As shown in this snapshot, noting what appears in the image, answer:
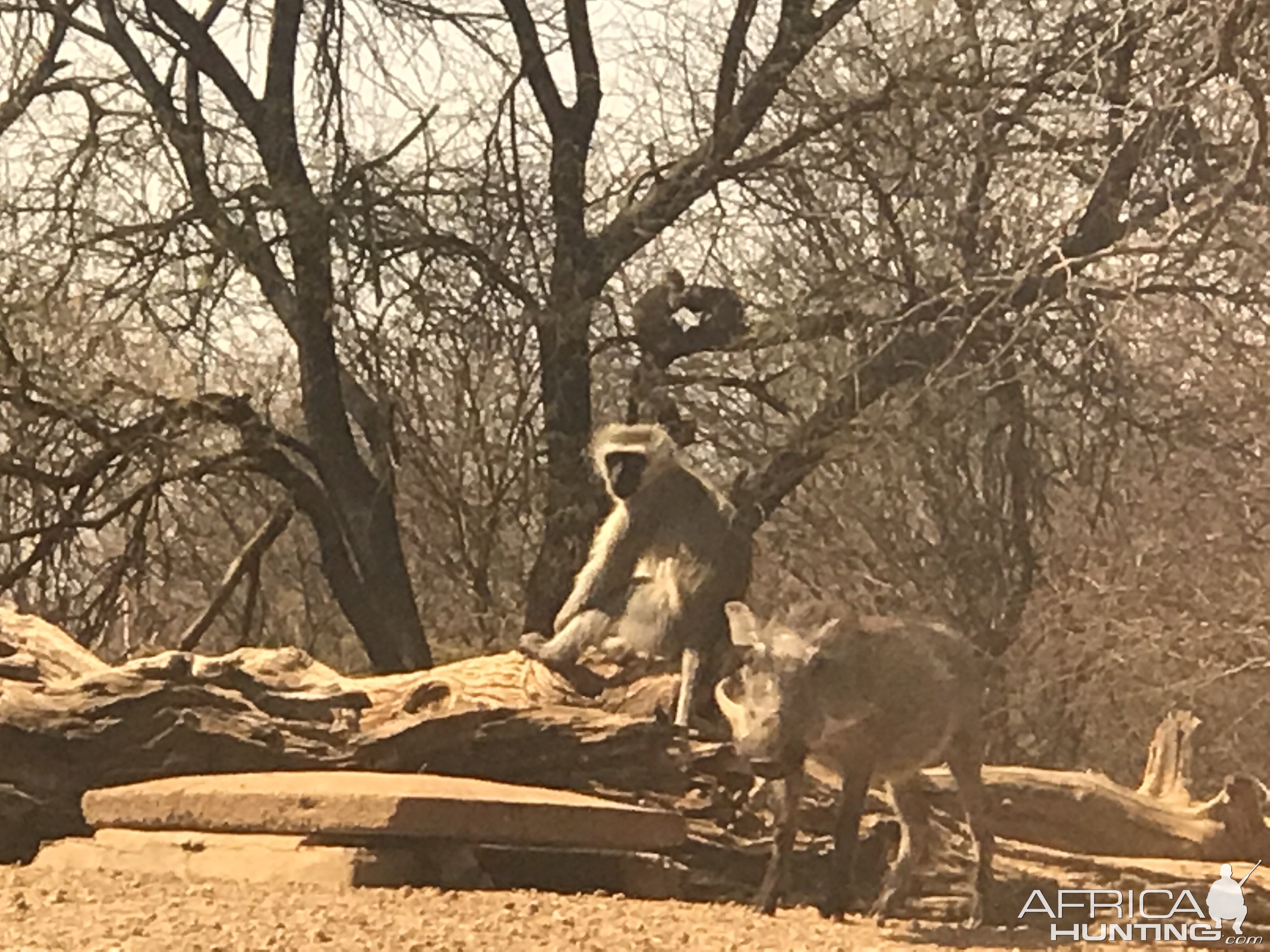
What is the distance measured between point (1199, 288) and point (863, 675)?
1.64m

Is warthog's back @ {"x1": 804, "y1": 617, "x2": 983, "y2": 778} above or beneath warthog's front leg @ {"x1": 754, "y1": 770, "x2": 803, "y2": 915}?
above

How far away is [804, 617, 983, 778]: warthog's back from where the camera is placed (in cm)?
338

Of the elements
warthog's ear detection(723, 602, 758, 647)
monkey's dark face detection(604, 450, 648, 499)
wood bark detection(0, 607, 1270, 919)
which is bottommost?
wood bark detection(0, 607, 1270, 919)

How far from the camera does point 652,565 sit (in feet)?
15.8

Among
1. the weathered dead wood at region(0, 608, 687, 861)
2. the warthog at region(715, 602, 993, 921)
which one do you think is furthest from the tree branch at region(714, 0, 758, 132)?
the warthog at region(715, 602, 993, 921)

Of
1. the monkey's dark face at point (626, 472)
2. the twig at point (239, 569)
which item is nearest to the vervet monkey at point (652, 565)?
the monkey's dark face at point (626, 472)

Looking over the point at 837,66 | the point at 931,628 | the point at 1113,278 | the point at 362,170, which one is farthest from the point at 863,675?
the point at 362,170

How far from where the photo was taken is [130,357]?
5.98 m

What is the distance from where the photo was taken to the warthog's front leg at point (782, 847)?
3.45 meters

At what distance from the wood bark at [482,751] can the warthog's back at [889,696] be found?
0.47 metres

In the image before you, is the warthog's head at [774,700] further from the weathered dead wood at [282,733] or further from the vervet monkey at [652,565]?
the vervet monkey at [652,565]

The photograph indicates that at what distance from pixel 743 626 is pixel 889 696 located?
0.96 ft

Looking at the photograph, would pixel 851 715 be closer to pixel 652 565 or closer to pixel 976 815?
pixel 976 815

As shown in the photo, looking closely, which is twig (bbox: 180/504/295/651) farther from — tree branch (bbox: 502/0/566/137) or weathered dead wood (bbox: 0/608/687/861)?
tree branch (bbox: 502/0/566/137)
